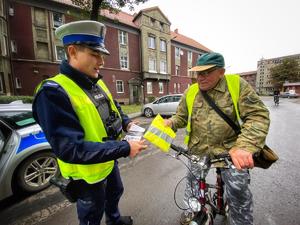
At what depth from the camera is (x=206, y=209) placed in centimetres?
169

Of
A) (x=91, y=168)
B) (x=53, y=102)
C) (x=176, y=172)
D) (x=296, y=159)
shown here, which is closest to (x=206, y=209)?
(x=91, y=168)

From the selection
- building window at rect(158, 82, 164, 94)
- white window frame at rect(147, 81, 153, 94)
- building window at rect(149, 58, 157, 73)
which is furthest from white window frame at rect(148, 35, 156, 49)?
building window at rect(158, 82, 164, 94)

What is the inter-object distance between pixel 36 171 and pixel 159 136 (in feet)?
8.89

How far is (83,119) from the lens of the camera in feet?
4.40

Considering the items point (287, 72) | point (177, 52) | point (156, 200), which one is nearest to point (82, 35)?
point (156, 200)

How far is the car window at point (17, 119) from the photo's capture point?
9.43 feet

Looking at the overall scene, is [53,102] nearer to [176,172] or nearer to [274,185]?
[176,172]

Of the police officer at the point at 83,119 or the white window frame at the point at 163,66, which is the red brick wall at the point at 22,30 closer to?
the white window frame at the point at 163,66

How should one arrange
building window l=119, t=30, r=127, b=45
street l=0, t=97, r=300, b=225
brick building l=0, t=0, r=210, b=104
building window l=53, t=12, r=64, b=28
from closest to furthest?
1. street l=0, t=97, r=300, b=225
2. brick building l=0, t=0, r=210, b=104
3. building window l=53, t=12, r=64, b=28
4. building window l=119, t=30, r=127, b=45

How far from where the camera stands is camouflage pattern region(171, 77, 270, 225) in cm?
151

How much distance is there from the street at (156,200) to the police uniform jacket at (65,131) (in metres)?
1.65

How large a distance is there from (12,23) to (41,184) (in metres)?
19.4

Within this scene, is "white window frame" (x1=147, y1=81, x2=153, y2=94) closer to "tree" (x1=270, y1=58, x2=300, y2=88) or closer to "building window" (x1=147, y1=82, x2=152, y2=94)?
"building window" (x1=147, y1=82, x2=152, y2=94)

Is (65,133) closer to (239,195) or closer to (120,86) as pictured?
(239,195)
